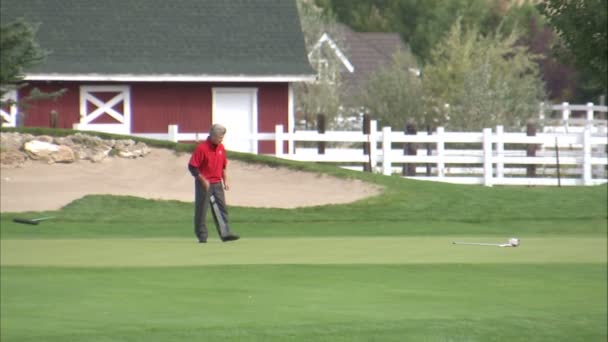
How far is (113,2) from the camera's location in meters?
40.5

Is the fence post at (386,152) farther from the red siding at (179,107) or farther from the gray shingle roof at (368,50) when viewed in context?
the gray shingle roof at (368,50)

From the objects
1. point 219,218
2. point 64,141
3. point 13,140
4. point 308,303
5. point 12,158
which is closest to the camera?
point 308,303

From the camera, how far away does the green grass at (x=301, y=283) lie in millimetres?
13445

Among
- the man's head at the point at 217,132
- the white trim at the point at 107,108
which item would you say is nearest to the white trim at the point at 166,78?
the white trim at the point at 107,108

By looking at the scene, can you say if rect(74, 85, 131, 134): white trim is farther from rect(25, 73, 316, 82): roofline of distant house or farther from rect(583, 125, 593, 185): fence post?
rect(583, 125, 593, 185): fence post

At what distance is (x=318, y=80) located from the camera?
50906 mm

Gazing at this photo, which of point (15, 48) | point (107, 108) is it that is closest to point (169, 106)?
point (107, 108)

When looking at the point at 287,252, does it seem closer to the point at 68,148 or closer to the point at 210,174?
the point at 210,174

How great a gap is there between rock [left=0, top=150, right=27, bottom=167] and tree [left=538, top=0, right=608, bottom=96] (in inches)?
706

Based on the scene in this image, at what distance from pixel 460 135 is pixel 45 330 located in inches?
867

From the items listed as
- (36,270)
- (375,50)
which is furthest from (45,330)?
(375,50)

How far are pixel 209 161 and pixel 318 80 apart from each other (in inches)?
1249

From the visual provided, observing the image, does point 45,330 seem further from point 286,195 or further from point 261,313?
point 286,195

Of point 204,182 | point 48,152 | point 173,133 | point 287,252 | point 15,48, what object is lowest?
point 287,252
